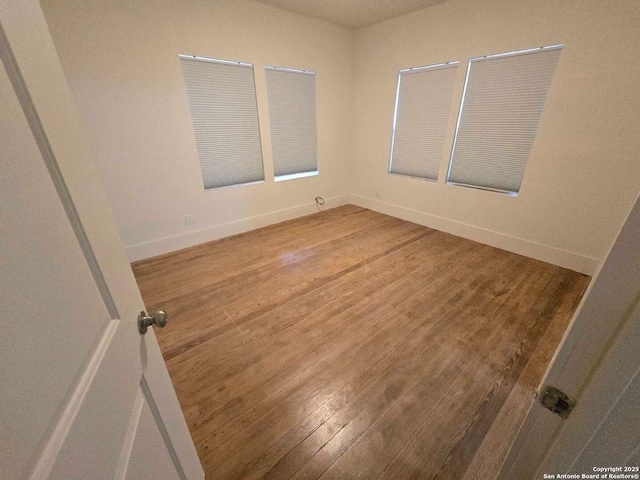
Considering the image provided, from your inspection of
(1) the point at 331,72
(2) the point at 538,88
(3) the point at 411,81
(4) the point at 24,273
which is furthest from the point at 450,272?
(1) the point at 331,72

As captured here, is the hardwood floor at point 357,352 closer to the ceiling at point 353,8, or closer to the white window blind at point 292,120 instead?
the white window blind at point 292,120

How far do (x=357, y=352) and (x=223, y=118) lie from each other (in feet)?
9.72

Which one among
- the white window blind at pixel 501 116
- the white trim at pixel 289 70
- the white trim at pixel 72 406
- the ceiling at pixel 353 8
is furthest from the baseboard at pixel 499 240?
the white trim at pixel 72 406

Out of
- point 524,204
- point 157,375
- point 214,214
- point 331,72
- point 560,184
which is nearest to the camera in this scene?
point 157,375

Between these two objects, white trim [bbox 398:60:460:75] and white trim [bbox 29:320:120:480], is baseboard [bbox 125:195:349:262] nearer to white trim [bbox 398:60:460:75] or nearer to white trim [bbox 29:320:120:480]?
white trim [bbox 398:60:460:75]

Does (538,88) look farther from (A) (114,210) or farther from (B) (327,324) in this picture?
(A) (114,210)

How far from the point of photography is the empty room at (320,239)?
425 millimetres

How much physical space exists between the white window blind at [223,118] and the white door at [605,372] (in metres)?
Answer: 3.41

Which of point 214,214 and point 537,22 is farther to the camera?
point 214,214

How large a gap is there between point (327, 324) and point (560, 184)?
2.70 meters

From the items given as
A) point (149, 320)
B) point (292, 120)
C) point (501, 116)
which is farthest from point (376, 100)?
point (149, 320)

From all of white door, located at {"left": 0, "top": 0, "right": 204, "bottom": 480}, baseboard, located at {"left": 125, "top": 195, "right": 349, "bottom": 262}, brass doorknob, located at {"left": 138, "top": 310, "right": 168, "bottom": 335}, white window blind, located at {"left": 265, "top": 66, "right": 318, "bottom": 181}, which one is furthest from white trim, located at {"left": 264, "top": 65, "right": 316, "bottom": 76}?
brass doorknob, located at {"left": 138, "top": 310, "right": 168, "bottom": 335}

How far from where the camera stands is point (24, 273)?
348 mm

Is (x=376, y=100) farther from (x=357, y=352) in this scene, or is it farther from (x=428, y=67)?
(x=357, y=352)
